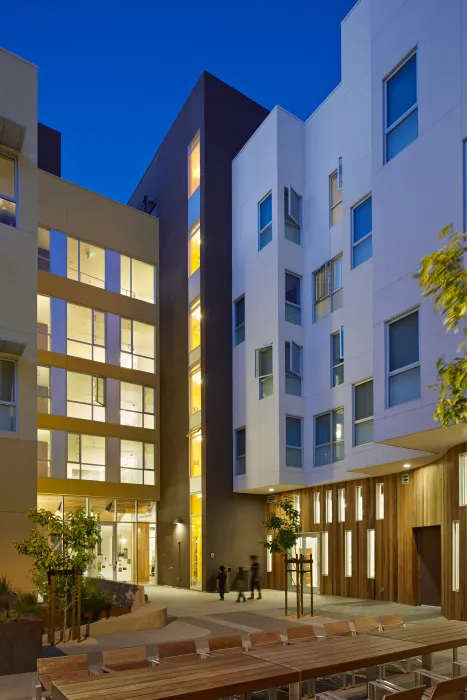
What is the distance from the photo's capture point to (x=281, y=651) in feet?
25.5

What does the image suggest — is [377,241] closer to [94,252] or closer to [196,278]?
[196,278]

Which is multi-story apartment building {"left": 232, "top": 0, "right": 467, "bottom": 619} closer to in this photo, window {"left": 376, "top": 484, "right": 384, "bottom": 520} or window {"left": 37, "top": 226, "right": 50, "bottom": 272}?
window {"left": 376, "top": 484, "right": 384, "bottom": 520}

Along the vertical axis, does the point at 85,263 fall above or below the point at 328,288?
above

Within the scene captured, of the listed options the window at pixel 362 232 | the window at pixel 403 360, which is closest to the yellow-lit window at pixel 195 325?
the window at pixel 362 232

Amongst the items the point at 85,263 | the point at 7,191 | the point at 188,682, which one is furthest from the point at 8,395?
the point at 85,263

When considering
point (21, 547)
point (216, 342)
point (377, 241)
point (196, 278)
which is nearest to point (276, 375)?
point (216, 342)

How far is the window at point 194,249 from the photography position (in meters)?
29.7

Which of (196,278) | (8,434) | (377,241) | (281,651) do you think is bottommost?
(281,651)

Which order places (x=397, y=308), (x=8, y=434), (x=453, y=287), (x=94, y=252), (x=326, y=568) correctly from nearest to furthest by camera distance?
1. (x=453, y=287)
2. (x=397, y=308)
3. (x=8, y=434)
4. (x=326, y=568)
5. (x=94, y=252)

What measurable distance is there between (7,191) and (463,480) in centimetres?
1303

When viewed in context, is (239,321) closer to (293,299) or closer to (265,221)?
(293,299)

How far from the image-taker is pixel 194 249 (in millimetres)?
30141

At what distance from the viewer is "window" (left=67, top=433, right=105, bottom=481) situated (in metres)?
28.6

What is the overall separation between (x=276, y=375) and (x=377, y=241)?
32.4 ft
